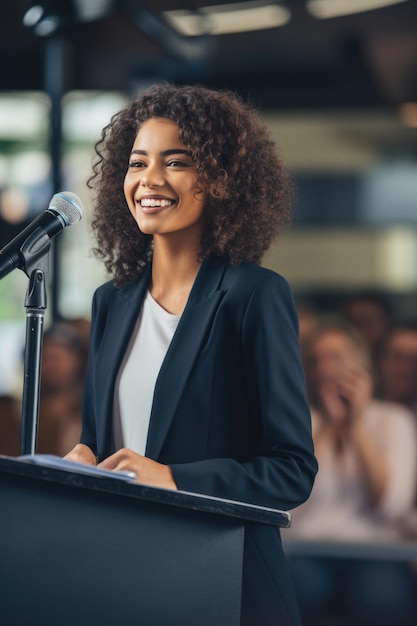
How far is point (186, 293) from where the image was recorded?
62.4 inches

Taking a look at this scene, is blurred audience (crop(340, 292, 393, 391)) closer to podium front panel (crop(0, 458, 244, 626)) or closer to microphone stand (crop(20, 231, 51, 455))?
microphone stand (crop(20, 231, 51, 455))

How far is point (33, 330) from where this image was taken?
1.44m

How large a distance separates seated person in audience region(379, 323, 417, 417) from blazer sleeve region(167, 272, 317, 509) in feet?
7.87

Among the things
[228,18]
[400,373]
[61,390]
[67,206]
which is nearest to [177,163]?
[67,206]

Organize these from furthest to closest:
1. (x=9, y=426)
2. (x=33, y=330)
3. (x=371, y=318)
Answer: (x=9, y=426) < (x=371, y=318) < (x=33, y=330)

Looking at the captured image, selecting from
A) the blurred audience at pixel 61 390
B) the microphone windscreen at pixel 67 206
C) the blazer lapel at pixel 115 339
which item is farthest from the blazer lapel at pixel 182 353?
the blurred audience at pixel 61 390

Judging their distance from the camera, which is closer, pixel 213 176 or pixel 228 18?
pixel 213 176

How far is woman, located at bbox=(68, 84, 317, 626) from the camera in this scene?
1455 mm

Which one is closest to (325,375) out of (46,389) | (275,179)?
(46,389)

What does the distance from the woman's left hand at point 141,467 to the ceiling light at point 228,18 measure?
11.7 ft

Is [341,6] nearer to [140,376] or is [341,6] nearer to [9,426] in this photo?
[9,426]

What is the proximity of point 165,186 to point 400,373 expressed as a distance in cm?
251

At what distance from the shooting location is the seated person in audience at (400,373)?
3848 mm

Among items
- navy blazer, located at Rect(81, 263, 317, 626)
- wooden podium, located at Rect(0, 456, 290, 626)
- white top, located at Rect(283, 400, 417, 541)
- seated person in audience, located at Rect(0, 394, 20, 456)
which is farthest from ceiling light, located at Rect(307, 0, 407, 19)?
wooden podium, located at Rect(0, 456, 290, 626)
